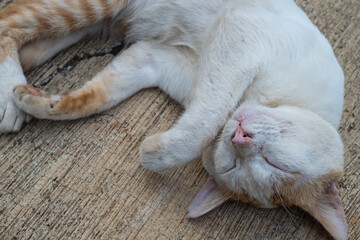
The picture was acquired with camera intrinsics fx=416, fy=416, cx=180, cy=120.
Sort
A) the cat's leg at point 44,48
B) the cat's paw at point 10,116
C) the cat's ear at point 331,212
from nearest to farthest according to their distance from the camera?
1. the cat's ear at point 331,212
2. the cat's paw at point 10,116
3. the cat's leg at point 44,48

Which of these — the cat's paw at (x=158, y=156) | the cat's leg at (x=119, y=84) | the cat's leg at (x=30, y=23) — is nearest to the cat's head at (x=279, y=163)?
the cat's paw at (x=158, y=156)

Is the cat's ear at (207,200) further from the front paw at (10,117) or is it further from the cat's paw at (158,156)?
the front paw at (10,117)

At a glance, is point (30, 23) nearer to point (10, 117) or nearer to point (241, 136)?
point (10, 117)

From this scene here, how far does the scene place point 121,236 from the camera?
153 cm

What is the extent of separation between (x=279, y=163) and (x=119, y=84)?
80 cm

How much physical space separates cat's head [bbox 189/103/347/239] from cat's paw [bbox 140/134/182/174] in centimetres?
18

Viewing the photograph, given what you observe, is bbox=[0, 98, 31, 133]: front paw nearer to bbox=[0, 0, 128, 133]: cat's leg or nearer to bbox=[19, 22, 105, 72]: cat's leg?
bbox=[0, 0, 128, 133]: cat's leg

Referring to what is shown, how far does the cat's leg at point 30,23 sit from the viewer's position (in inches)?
66.9

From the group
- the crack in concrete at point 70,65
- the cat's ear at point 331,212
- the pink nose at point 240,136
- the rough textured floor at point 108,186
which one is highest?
the pink nose at point 240,136

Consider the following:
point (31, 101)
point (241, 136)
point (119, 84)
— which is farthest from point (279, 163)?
point (31, 101)

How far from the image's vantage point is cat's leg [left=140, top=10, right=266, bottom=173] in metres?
1.55

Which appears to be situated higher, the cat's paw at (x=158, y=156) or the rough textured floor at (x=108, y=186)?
the cat's paw at (x=158, y=156)

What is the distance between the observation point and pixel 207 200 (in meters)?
1.62

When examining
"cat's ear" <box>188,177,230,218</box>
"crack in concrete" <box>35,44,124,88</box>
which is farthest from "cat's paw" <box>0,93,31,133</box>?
"cat's ear" <box>188,177,230,218</box>
